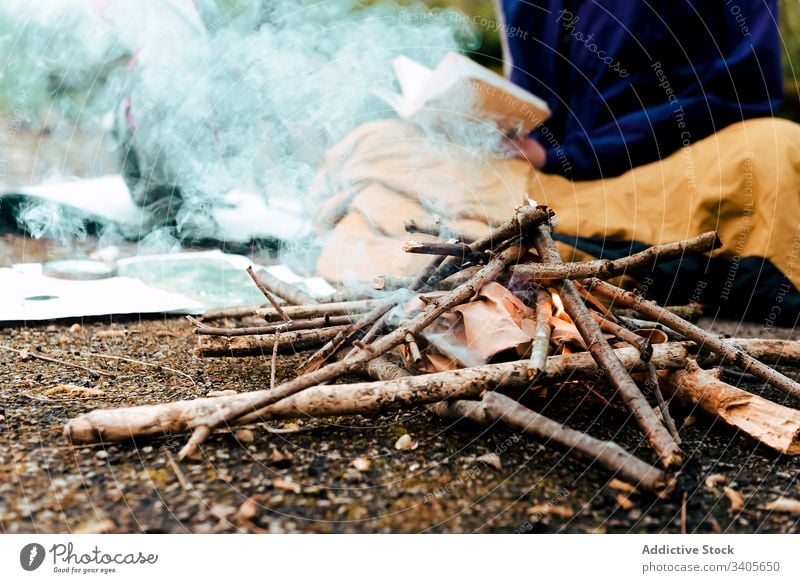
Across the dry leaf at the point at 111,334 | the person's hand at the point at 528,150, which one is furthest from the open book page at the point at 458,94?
the dry leaf at the point at 111,334

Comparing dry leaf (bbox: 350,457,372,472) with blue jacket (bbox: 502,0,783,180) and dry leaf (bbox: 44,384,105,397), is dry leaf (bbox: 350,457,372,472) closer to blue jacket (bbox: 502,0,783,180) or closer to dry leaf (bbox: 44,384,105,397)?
dry leaf (bbox: 44,384,105,397)

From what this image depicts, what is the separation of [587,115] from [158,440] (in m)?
2.46

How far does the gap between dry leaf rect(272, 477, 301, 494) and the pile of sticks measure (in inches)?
5.6

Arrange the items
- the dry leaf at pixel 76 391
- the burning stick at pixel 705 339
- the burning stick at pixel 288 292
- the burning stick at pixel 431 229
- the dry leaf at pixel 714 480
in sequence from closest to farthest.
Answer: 1. the dry leaf at pixel 714 480
2. the burning stick at pixel 705 339
3. the dry leaf at pixel 76 391
4. the burning stick at pixel 431 229
5. the burning stick at pixel 288 292

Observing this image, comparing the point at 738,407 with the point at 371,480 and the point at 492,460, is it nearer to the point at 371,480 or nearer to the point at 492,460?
the point at 492,460

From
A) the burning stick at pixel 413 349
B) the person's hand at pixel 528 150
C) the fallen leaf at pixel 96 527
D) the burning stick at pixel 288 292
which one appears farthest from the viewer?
the person's hand at pixel 528 150

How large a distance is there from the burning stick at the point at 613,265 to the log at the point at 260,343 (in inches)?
20.5

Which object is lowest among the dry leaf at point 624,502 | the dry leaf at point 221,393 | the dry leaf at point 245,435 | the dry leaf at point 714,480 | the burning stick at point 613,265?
the dry leaf at point 221,393

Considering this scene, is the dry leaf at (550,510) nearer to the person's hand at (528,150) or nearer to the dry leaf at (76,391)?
the dry leaf at (76,391)

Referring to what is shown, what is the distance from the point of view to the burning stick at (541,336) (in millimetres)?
1200
